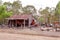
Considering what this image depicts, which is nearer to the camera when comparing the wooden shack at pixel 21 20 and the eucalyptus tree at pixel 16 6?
the wooden shack at pixel 21 20

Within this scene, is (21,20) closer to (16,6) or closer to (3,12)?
(3,12)

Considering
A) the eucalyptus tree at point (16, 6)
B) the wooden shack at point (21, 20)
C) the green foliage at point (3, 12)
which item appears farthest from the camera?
the eucalyptus tree at point (16, 6)

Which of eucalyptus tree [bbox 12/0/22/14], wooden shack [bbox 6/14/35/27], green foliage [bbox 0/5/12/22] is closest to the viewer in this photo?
green foliage [bbox 0/5/12/22]

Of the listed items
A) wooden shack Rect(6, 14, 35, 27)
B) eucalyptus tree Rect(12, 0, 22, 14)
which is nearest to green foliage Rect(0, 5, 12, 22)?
wooden shack Rect(6, 14, 35, 27)

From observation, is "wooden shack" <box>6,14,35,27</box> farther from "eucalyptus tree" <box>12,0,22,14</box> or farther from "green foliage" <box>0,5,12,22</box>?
"eucalyptus tree" <box>12,0,22,14</box>

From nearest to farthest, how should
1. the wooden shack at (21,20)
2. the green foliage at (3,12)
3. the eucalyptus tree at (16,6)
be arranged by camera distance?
the green foliage at (3,12) → the wooden shack at (21,20) → the eucalyptus tree at (16,6)

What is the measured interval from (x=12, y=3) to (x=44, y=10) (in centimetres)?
1082

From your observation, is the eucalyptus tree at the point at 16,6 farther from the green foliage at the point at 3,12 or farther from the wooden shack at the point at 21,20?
the wooden shack at the point at 21,20

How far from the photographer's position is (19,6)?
2126 inches

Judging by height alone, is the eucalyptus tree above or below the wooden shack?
above

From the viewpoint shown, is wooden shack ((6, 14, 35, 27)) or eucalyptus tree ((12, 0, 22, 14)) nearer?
wooden shack ((6, 14, 35, 27))

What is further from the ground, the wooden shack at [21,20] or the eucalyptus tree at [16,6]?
the eucalyptus tree at [16,6]

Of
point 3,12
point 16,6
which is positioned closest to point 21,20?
point 3,12

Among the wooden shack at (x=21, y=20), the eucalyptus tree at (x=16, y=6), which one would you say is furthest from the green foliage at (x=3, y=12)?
the eucalyptus tree at (x=16, y=6)
